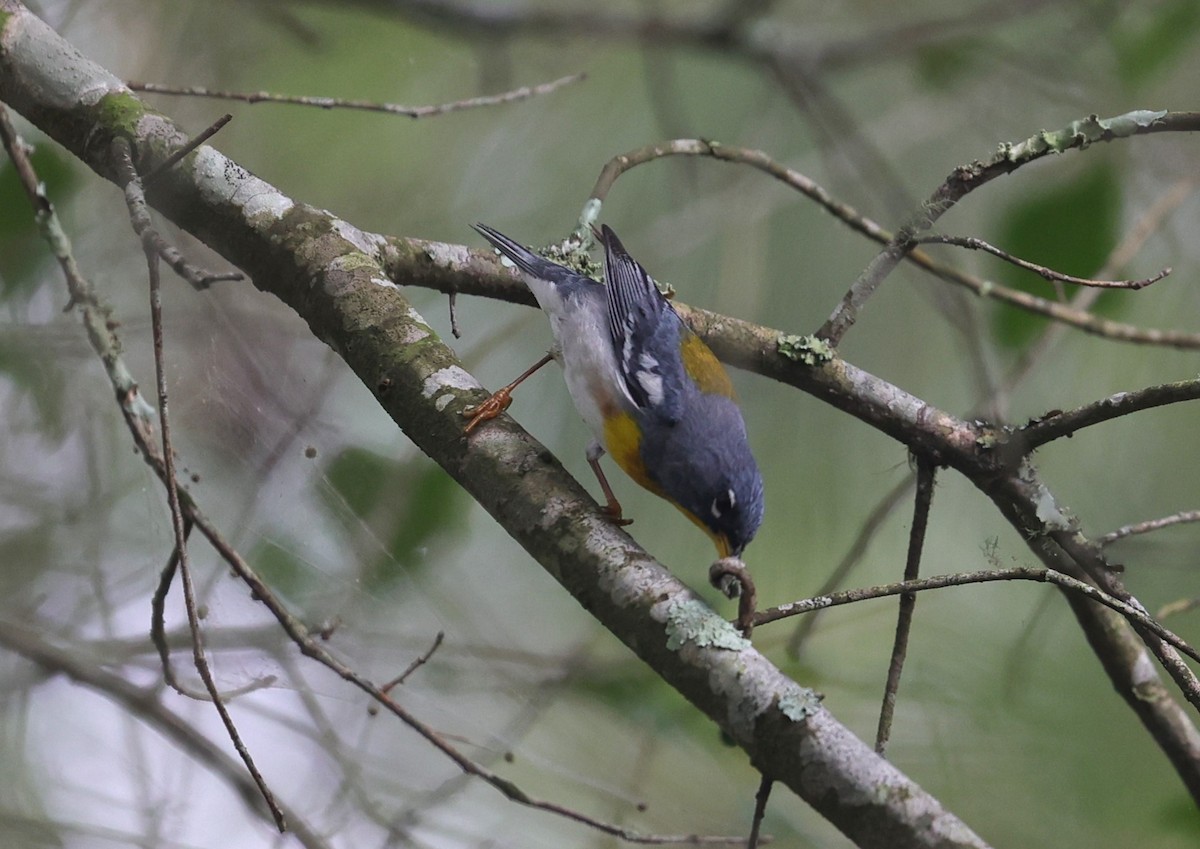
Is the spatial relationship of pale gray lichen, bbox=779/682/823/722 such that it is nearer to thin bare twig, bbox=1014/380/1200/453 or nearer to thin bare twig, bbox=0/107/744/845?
thin bare twig, bbox=0/107/744/845

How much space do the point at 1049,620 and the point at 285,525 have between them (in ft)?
8.05

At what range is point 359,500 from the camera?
2984 millimetres

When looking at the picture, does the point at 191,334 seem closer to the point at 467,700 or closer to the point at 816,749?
the point at 467,700

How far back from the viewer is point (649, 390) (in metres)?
2.96

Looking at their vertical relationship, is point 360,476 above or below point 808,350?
below

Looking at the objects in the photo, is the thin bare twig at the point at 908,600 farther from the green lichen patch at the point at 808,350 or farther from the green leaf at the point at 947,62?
the green leaf at the point at 947,62

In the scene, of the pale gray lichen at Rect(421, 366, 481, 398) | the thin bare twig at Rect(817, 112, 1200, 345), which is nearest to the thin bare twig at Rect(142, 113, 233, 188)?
the pale gray lichen at Rect(421, 366, 481, 398)

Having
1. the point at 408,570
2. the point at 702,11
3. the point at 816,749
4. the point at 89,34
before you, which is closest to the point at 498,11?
A: the point at 89,34

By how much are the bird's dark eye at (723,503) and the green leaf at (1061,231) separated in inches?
47.2

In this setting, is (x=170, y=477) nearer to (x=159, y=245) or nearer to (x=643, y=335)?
(x=159, y=245)

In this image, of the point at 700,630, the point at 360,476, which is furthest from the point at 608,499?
the point at 700,630

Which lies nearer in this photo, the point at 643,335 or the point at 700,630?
the point at 700,630

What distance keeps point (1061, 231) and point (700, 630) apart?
7.40 ft

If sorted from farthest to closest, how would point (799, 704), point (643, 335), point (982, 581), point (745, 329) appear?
point (643, 335) → point (745, 329) → point (982, 581) → point (799, 704)
